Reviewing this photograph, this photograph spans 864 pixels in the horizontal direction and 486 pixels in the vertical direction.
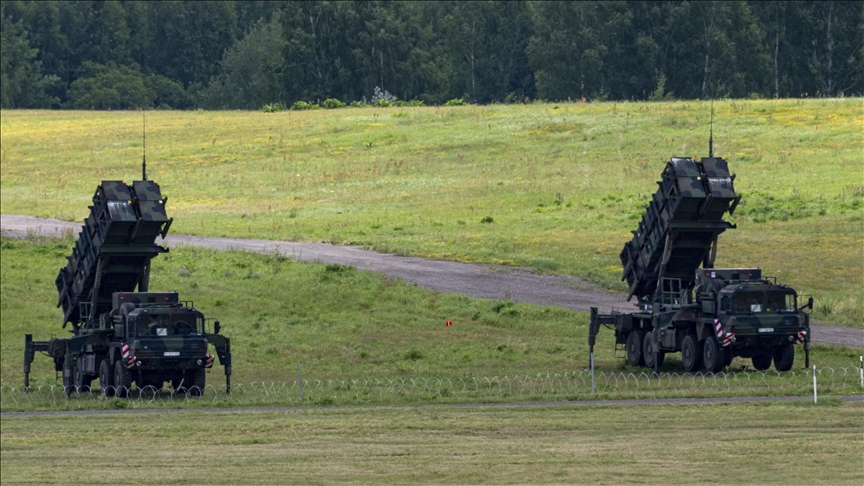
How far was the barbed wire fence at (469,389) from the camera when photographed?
35250mm

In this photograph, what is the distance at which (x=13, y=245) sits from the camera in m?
60.4

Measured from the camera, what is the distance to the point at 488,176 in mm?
83125

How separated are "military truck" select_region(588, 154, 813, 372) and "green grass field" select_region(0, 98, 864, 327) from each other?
8.12m

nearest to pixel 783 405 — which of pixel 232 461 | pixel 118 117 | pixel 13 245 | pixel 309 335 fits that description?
pixel 232 461

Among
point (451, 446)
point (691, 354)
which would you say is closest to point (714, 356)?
point (691, 354)

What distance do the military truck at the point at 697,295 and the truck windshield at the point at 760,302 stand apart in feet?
0.08

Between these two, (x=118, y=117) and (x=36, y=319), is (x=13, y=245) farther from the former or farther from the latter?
(x=118, y=117)

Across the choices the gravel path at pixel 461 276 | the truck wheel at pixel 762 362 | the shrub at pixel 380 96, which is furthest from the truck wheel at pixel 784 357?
the shrub at pixel 380 96

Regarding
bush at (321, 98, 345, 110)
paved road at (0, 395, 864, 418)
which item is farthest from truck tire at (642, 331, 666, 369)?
bush at (321, 98, 345, 110)

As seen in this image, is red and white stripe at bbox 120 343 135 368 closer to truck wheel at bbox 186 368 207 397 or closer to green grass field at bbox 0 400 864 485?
truck wheel at bbox 186 368 207 397

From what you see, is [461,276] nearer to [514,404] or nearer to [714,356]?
[714,356]

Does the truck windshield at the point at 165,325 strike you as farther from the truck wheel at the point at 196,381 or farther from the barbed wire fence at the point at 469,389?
the barbed wire fence at the point at 469,389

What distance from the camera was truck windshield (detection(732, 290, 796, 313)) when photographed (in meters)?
39.2

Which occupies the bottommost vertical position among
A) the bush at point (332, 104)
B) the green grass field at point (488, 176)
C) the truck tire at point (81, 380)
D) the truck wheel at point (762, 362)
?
the truck tire at point (81, 380)
